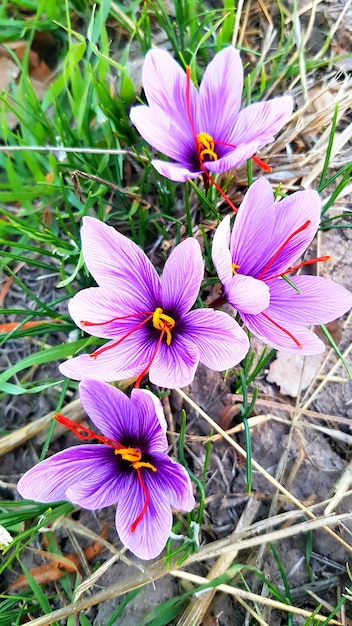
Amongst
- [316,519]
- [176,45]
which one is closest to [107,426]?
[316,519]

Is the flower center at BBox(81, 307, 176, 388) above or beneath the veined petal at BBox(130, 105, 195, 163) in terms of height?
beneath

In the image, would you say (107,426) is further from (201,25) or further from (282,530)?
(201,25)

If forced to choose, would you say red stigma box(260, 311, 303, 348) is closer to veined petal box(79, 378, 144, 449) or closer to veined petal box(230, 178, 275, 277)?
veined petal box(230, 178, 275, 277)

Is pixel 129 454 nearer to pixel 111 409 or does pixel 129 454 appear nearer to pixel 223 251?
pixel 111 409

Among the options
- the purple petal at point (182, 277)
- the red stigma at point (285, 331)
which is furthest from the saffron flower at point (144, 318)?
the red stigma at point (285, 331)

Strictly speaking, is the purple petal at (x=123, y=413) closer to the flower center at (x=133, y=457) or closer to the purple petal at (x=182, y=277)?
the flower center at (x=133, y=457)

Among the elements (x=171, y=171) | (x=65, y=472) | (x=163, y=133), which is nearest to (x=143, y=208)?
(x=163, y=133)

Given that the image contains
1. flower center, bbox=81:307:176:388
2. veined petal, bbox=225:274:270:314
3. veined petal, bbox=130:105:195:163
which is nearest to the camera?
veined petal, bbox=225:274:270:314

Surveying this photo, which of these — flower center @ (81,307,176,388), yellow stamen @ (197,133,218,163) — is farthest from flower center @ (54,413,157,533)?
yellow stamen @ (197,133,218,163)
